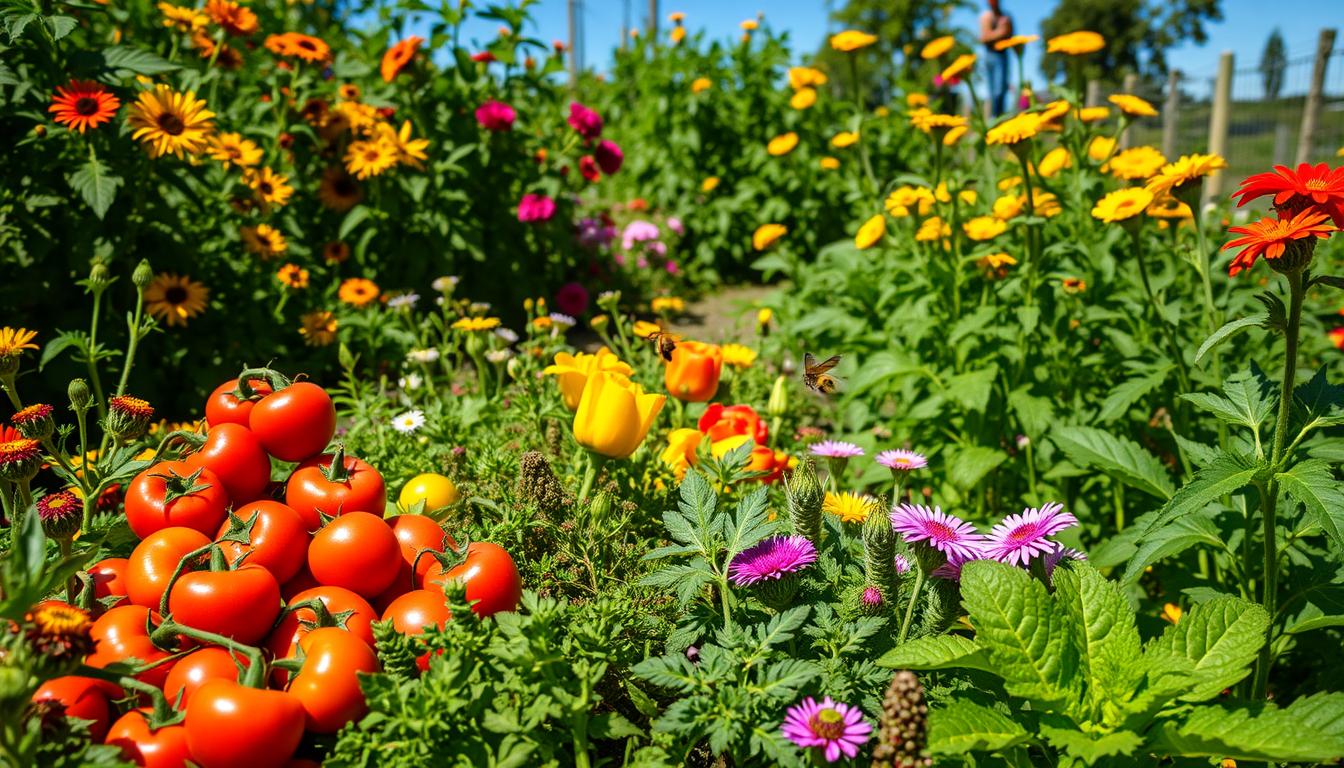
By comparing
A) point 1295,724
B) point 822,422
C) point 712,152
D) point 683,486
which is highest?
point 712,152

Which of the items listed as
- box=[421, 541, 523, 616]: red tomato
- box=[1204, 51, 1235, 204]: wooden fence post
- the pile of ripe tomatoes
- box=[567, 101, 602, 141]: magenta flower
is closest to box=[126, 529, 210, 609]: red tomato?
the pile of ripe tomatoes

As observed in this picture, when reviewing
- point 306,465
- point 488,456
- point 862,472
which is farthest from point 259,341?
point 862,472

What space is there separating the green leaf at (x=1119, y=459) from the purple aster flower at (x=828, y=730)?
116cm

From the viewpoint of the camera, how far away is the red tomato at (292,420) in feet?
5.15

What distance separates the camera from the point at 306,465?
5.39 feet

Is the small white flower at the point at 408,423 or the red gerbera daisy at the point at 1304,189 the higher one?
the red gerbera daisy at the point at 1304,189

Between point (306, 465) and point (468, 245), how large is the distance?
113 inches

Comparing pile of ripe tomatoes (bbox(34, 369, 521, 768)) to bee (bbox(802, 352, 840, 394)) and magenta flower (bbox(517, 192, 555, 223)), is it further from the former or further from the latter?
magenta flower (bbox(517, 192, 555, 223))

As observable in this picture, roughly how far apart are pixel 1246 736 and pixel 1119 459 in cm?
99

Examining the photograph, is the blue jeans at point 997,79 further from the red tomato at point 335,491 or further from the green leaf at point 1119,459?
the red tomato at point 335,491

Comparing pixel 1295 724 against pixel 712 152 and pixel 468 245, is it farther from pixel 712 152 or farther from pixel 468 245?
pixel 712 152

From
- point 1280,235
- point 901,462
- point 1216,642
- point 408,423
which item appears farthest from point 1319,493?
point 408,423

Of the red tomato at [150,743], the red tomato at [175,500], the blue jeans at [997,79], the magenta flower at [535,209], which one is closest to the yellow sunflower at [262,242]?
the magenta flower at [535,209]

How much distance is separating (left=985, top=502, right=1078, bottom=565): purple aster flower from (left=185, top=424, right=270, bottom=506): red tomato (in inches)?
51.7
